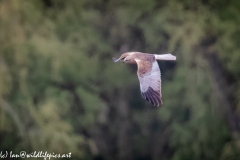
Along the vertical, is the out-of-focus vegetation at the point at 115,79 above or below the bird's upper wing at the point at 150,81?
above

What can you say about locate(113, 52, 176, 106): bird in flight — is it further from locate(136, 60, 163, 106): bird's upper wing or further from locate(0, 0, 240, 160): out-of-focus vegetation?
locate(0, 0, 240, 160): out-of-focus vegetation

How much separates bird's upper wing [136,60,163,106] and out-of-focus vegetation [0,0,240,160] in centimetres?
546

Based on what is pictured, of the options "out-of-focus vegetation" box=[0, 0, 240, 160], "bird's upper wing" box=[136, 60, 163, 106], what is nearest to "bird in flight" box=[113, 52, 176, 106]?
"bird's upper wing" box=[136, 60, 163, 106]

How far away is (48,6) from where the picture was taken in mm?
12609

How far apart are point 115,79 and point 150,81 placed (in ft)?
23.4

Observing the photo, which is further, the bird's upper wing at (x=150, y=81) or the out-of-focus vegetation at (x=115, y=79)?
the out-of-focus vegetation at (x=115, y=79)

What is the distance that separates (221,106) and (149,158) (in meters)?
2.07

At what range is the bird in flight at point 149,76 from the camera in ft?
17.2

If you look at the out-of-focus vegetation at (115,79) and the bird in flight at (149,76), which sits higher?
the out-of-focus vegetation at (115,79)

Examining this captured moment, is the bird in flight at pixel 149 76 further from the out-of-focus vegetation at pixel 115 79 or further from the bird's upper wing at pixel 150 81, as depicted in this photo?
the out-of-focus vegetation at pixel 115 79

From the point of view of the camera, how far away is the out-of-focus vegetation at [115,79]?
1124 cm

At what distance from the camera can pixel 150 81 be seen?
5.43 metres

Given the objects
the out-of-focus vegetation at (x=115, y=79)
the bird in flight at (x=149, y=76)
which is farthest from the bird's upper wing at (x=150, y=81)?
the out-of-focus vegetation at (x=115, y=79)

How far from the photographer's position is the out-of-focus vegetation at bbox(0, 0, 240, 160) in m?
11.2
